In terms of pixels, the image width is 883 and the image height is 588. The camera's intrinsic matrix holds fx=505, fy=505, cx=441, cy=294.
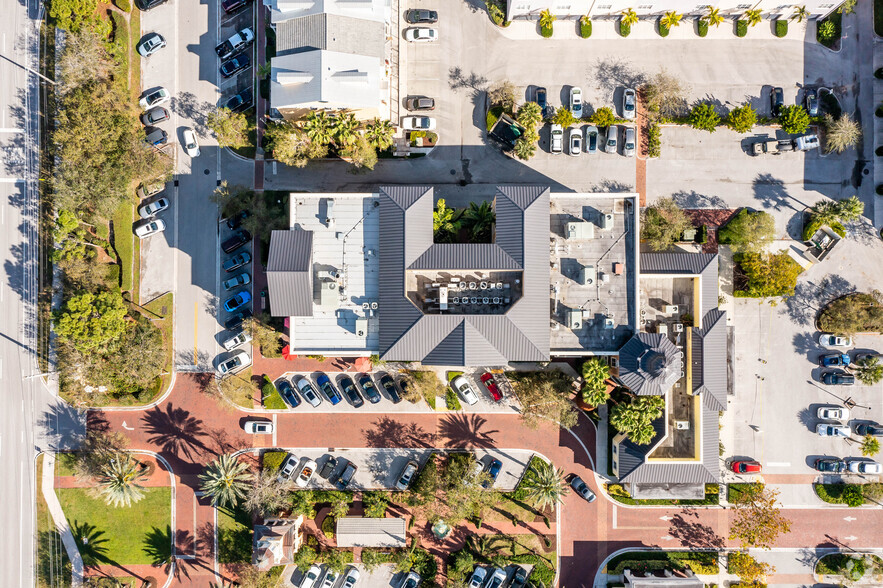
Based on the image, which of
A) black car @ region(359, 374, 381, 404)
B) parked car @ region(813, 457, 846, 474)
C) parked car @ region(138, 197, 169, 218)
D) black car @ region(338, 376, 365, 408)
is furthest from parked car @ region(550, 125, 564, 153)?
parked car @ region(813, 457, 846, 474)

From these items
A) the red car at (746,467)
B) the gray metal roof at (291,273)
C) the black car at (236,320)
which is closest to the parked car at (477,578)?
the red car at (746,467)

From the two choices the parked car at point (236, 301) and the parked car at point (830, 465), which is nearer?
the parked car at point (236, 301)

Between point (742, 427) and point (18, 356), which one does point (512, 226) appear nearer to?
point (742, 427)

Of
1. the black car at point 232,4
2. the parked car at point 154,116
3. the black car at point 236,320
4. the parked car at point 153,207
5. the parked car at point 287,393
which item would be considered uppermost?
the black car at point 232,4

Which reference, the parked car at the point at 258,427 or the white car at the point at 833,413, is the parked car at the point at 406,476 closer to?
the parked car at the point at 258,427

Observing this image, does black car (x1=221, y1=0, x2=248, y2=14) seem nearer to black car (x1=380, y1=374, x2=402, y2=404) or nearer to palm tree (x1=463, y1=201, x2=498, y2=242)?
palm tree (x1=463, y1=201, x2=498, y2=242)

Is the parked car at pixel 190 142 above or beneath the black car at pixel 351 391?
above
